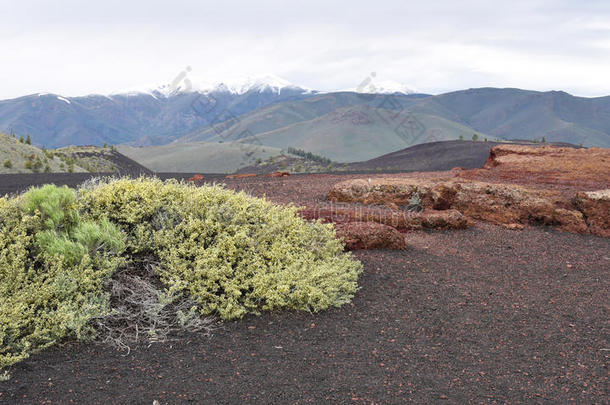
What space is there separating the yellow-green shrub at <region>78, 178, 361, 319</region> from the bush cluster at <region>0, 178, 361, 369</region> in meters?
0.01

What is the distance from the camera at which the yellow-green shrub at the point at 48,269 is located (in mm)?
4387

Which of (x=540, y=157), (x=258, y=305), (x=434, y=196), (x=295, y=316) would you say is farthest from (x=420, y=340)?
(x=540, y=157)

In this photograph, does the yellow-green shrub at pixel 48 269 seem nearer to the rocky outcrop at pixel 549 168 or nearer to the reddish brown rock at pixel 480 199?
the reddish brown rock at pixel 480 199

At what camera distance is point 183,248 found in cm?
562

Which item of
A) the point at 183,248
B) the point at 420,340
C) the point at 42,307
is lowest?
the point at 420,340

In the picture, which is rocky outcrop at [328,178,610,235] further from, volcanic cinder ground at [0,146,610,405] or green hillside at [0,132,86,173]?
green hillside at [0,132,86,173]

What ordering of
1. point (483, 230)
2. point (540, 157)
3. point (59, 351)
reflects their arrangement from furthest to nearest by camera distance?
point (540, 157) → point (483, 230) → point (59, 351)

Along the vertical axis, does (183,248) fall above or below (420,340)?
above

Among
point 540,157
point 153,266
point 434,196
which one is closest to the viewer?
point 153,266

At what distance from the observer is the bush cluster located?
15.4 ft

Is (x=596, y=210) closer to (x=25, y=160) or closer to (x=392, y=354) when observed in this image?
(x=392, y=354)

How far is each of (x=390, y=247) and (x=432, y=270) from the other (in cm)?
96

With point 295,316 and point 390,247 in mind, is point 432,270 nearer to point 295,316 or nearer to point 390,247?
point 390,247

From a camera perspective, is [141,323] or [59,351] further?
[141,323]
